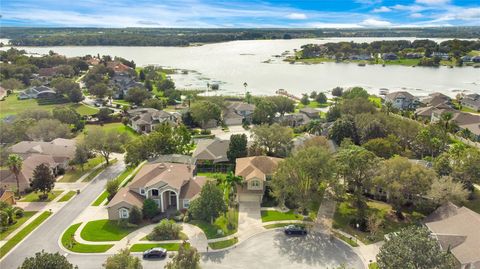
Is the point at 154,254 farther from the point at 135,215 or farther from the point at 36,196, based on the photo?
the point at 36,196

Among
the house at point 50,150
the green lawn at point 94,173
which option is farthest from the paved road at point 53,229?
the house at point 50,150

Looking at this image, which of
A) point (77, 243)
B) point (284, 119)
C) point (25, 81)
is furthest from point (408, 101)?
point (25, 81)

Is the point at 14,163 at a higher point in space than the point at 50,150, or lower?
higher

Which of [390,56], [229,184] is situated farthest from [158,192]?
[390,56]

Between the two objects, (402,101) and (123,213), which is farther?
(402,101)

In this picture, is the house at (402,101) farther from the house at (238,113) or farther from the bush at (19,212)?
the bush at (19,212)
